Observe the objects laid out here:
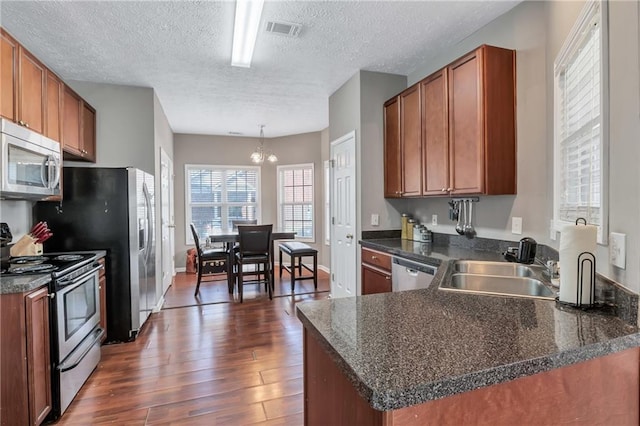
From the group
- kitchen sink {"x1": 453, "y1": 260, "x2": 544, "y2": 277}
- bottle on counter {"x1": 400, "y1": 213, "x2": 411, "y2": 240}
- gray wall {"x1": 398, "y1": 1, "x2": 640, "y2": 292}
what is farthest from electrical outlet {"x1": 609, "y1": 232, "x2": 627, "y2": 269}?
bottle on counter {"x1": 400, "y1": 213, "x2": 411, "y2": 240}

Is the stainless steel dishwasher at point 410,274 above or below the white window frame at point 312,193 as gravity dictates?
below

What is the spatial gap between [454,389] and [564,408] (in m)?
0.43

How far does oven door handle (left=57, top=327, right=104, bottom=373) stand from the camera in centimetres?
205

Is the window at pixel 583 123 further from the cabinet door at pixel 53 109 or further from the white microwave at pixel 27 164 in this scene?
the cabinet door at pixel 53 109

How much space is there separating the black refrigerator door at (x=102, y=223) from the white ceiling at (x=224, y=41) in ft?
3.51

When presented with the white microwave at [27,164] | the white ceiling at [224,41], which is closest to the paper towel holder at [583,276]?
the white ceiling at [224,41]

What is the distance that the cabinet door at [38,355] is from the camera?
1.81 meters

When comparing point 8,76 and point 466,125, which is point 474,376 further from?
point 8,76

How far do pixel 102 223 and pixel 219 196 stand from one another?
12.4 ft

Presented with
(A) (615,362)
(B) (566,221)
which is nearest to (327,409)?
(A) (615,362)

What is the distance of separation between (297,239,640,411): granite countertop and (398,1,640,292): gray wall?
0.28 meters

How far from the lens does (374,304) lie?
4.34ft

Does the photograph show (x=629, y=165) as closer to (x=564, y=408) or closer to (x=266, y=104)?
(x=564, y=408)


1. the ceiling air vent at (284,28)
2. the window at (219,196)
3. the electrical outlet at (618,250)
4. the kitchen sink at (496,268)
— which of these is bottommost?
the kitchen sink at (496,268)
